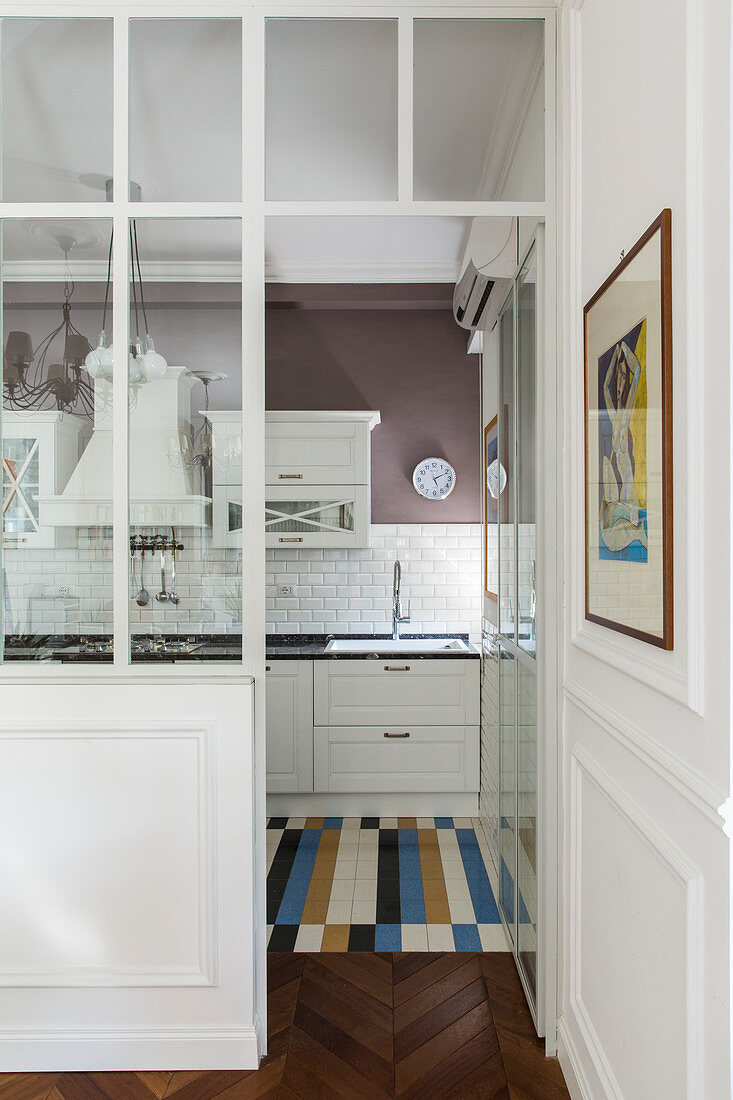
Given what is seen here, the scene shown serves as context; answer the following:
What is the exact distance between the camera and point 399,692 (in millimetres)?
3586

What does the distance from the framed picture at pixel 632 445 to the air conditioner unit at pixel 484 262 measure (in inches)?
29.1

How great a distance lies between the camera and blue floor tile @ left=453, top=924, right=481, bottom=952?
2.43 metres

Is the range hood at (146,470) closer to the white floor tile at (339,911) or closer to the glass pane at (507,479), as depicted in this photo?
the glass pane at (507,479)

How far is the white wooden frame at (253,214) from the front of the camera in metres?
1.89

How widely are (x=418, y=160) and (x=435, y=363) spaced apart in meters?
2.34

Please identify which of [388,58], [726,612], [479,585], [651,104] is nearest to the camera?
[726,612]

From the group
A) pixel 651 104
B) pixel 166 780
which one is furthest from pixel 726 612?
pixel 166 780

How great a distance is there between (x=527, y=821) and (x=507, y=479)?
113 cm

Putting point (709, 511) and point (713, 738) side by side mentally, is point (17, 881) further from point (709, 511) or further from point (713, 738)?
point (709, 511)

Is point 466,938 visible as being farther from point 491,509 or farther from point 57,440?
point 57,440

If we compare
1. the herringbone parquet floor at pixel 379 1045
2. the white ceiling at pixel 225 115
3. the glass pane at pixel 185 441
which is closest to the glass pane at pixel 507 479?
the white ceiling at pixel 225 115

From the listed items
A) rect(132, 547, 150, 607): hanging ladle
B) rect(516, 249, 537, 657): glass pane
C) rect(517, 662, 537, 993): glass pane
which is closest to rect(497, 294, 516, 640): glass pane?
rect(516, 249, 537, 657): glass pane

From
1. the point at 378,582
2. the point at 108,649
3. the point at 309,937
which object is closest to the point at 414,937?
the point at 309,937

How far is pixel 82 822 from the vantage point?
75.4 inches
